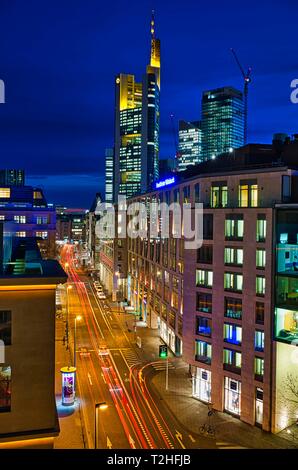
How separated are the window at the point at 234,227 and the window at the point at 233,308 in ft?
20.5

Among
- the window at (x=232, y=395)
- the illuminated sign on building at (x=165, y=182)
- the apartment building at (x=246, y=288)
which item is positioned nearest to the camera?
the apartment building at (x=246, y=288)

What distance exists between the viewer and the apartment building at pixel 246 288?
40031 mm

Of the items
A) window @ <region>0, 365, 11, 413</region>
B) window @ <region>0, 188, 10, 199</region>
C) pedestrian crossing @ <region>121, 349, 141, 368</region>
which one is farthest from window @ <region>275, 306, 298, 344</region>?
window @ <region>0, 188, 10, 199</region>

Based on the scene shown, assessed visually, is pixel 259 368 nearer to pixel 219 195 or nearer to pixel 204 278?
pixel 204 278

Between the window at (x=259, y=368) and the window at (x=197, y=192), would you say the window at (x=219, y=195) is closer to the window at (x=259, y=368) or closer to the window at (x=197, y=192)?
the window at (x=197, y=192)

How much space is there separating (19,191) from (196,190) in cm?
7738

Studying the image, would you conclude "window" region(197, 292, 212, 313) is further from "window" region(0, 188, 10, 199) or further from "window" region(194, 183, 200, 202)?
"window" region(0, 188, 10, 199)

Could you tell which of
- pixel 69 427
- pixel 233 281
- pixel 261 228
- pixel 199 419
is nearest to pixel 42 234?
pixel 233 281

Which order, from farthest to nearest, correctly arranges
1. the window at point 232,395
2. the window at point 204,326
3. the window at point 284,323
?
1. the window at point 204,326
2. the window at point 232,395
3. the window at point 284,323

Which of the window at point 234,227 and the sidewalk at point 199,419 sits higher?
the window at point 234,227

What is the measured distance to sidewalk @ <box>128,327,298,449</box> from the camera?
3778cm

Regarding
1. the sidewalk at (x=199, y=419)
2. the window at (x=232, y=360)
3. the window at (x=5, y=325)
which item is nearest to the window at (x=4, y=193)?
the sidewalk at (x=199, y=419)
